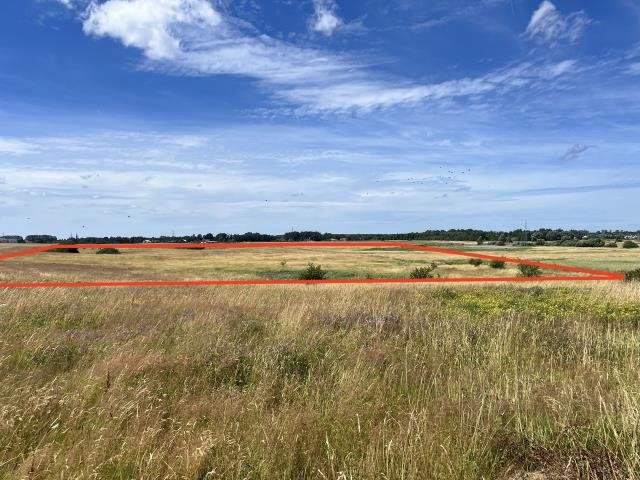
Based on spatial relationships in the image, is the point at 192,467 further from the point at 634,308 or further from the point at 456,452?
the point at 634,308

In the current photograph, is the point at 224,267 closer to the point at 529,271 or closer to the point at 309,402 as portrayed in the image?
the point at 529,271

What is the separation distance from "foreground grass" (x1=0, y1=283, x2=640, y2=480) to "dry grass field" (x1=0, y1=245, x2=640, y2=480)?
0.08 feet

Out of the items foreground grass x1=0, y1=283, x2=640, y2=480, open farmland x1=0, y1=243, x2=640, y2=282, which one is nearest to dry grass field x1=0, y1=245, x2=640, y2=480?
foreground grass x1=0, y1=283, x2=640, y2=480

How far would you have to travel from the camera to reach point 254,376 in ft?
20.5

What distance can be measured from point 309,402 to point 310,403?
0.07 m

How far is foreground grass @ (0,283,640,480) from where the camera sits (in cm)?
387

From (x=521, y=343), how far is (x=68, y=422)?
24.2ft

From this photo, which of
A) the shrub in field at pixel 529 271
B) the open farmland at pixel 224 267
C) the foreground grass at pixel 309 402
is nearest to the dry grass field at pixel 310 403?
the foreground grass at pixel 309 402

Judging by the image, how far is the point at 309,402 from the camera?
5176mm

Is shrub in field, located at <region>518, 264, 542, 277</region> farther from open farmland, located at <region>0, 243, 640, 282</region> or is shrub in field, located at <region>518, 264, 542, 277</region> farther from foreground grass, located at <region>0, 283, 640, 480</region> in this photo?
foreground grass, located at <region>0, 283, 640, 480</region>

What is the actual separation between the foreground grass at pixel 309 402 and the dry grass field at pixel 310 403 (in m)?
0.02

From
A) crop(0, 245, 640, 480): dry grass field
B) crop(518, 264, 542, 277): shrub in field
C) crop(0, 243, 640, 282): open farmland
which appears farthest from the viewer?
crop(518, 264, 542, 277): shrub in field

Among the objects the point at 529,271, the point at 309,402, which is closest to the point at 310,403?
the point at 309,402

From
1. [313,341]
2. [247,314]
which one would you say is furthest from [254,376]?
[247,314]
